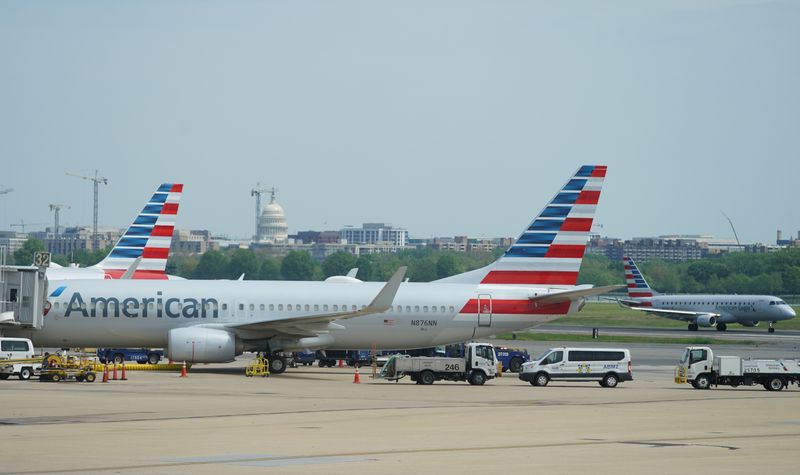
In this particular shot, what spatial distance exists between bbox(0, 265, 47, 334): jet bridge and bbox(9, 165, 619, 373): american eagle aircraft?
63 centimetres

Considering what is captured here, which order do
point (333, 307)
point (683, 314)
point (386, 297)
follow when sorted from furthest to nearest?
1. point (683, 314)
2. point (333, 307)
3. point (386, 297)

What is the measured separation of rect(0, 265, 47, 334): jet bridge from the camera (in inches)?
2147

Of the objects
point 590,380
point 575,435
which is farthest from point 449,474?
point 590,380

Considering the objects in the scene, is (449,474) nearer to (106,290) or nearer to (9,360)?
(9,360)

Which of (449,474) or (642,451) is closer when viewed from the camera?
(449,474)

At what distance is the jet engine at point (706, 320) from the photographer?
127m

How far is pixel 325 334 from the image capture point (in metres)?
57.0

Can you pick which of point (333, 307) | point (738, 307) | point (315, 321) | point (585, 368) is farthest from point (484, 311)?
point (738, 307)

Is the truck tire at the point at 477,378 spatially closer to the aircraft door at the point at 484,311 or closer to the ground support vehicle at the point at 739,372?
the aircraft door at the point at 484,311

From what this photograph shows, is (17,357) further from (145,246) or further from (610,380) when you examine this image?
(145,246)

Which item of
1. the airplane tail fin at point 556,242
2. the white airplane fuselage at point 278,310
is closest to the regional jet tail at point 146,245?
the white airplane fuselage at point 278,310

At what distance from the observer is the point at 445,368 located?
2042 inches

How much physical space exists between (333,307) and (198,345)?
249 inches

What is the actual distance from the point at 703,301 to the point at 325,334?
273ft
